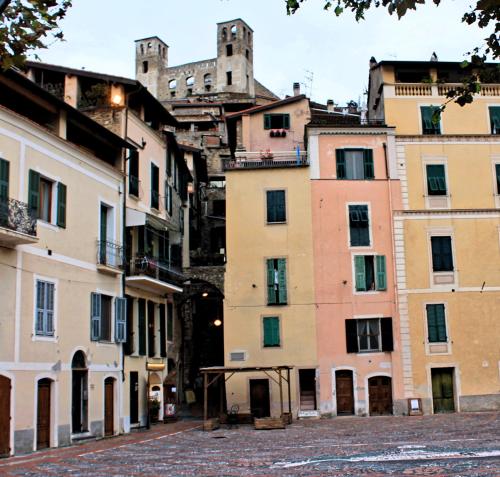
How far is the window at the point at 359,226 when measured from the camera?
36.6 metres

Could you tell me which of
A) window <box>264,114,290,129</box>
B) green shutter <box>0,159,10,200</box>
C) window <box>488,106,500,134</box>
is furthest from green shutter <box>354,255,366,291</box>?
green shutter <box>0,159,10,200</box>

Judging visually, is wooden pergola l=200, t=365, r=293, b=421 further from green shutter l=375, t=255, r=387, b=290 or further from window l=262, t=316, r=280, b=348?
green shutter l=375, t=255, r=387, b=290

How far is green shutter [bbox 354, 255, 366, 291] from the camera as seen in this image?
36.1 metres

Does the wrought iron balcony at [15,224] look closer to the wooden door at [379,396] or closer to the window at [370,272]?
the window at [370,272]

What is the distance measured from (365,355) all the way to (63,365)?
613 inches

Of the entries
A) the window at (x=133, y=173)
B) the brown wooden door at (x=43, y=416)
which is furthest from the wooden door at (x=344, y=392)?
the brown wooden door at (x=43, y=416)

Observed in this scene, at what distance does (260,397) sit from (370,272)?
26.0ft

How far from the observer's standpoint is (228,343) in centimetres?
3581

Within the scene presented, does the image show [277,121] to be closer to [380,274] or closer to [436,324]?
[380,274]

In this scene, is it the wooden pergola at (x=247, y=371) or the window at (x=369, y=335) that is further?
the window at (x=369, y=335)

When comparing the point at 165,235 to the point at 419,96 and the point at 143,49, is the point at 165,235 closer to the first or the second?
the point at 419,96

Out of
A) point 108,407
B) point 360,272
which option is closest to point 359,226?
point 360,272

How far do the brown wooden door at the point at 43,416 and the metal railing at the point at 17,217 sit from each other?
494 cm

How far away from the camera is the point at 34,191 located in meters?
23.8
